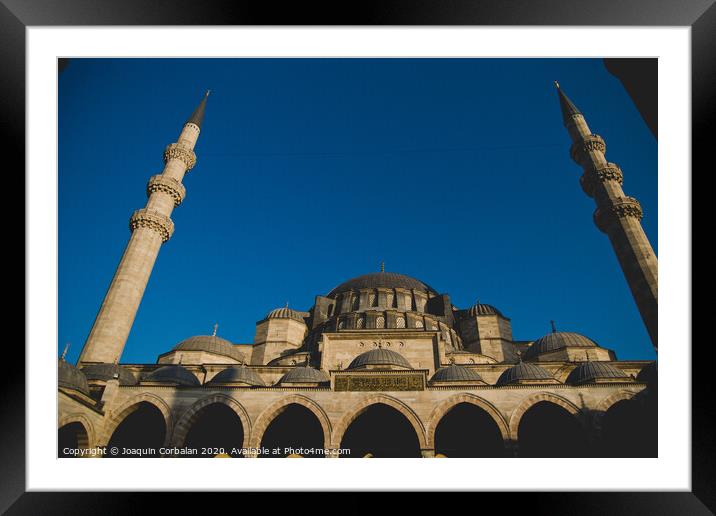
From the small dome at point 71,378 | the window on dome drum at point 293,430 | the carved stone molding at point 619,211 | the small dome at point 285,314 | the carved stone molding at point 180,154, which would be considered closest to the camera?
the small dome at point 71,378

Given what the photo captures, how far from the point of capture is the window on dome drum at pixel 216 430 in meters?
11.4

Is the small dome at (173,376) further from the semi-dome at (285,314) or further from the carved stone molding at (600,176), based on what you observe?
the carved stone molding at (600,176)

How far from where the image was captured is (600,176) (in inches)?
682

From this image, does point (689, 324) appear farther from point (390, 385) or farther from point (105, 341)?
point (105, 341)

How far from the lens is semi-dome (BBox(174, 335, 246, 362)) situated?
1826 cm

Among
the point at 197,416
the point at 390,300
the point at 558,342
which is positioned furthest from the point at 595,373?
the point at 197,416

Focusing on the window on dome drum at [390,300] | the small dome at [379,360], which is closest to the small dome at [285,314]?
the window on dome drum at [390,300]

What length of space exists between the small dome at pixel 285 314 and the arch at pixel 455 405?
Answer: 35.1 ft

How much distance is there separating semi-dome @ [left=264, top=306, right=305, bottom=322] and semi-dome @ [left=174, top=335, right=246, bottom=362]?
2351 millimetres

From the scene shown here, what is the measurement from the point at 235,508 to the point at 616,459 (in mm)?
4795

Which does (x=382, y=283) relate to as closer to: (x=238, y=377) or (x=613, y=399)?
(x=238, y=377)

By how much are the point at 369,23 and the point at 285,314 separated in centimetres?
1713

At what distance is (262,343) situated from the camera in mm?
19641

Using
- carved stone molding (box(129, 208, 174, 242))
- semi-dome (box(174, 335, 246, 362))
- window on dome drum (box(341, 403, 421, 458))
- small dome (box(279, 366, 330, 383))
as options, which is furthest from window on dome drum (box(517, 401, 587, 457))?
carved stone molding (box(129, 208, 174, 242))
